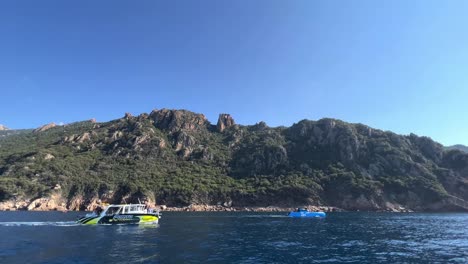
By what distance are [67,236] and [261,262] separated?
36.5m

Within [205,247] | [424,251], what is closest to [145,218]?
[205,247]

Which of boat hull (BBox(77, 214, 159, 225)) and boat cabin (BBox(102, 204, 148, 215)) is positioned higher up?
boat cabin (BBox(102, 204, 148, 215))

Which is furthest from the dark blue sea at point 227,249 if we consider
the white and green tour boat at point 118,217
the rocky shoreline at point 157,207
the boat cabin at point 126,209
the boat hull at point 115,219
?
the rocky shoreline at point 157,207

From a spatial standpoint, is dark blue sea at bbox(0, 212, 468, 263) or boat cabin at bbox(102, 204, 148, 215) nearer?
dark blue sea at bbox(0, 212, 468, 263)

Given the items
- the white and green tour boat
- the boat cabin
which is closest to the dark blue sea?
the white and green tour boat

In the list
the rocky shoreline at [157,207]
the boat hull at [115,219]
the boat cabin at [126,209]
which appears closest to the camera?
the boat hull at [115,219]

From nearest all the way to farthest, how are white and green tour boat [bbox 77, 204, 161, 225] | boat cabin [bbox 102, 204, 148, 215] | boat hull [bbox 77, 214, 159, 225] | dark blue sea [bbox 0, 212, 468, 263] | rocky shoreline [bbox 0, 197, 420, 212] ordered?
dark blue sea [bbox 0, 212, 468, 263] < boat hull [bbox 77, 214, 159, 225] < white and green tour boat [bbox 77, 204, 161, 225] < boat cabin [bbox 102, 204, 148, 215] < rocky shoreline [bbox 0, 197, 420, 212]

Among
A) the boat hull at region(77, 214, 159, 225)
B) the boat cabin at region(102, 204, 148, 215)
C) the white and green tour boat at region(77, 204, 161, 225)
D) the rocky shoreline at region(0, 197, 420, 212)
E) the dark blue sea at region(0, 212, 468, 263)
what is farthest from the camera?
the rocky shoreline at region(0, 197, 420, 212)

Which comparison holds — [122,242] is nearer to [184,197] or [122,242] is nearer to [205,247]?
[205,247]

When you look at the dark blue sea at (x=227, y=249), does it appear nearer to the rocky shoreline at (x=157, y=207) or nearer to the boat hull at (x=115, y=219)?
the boat hull at (x=115, y=219)

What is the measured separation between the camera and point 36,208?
547 feet

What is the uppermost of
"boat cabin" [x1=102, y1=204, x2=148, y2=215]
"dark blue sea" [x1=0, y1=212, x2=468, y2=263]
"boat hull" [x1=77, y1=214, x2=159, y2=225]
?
"boat cabin" [x1=102, y1=204, x2=148, y2=215]

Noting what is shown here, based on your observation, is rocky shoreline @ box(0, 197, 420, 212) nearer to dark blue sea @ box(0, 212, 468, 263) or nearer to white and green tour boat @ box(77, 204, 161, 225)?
white and green tour boat @ box(77, 204, 161, 225)

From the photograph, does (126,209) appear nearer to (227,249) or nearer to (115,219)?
(115,219)
